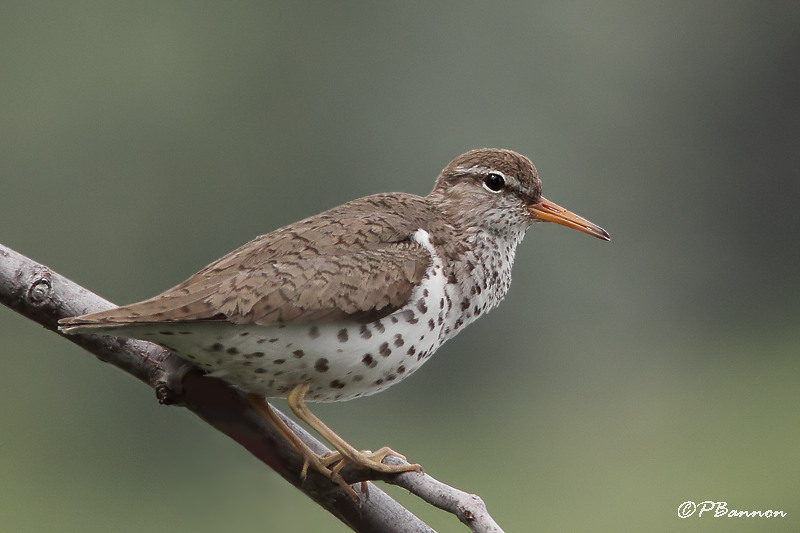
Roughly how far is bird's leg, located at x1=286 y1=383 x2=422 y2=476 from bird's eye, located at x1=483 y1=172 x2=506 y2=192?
5.32 feet

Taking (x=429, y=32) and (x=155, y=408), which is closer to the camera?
(x=155, y=408)

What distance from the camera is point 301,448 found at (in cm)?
439

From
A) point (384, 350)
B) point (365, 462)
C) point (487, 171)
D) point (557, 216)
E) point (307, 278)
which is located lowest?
point (365, 462)

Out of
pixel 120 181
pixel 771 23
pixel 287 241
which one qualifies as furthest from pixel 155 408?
pixel 771 23

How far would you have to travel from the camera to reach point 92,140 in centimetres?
1527

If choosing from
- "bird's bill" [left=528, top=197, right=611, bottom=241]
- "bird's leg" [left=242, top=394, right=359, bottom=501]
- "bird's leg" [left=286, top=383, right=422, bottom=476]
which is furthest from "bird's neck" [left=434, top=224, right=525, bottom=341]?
"bird's leg" [left=242, top=394, right=359, bottom=501]

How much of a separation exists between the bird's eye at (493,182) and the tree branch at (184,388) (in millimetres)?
1772

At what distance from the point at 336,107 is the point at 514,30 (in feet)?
9.85

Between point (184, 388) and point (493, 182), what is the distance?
2.06 meters

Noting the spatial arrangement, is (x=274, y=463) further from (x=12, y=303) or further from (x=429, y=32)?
(x=429, y=32)

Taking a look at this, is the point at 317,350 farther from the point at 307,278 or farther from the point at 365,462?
the point at 365,462

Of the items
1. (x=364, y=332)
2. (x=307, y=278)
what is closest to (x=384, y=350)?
(x=364, y=332)

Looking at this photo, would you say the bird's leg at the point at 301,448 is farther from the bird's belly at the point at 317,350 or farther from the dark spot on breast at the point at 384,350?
the dark spot on breast at the point at 384,350

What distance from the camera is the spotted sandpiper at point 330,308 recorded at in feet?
14.0
